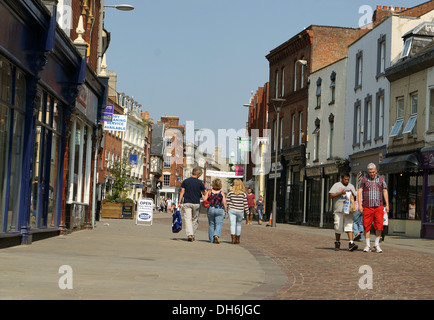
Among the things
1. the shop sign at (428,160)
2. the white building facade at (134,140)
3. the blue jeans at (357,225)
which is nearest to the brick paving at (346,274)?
the blue jeans at (357,225)

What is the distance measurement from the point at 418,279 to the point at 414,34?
78.8 feet

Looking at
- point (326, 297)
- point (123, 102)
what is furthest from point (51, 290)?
point (123, 102)

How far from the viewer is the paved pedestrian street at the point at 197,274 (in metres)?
8.56

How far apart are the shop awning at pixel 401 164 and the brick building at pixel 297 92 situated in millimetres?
15849

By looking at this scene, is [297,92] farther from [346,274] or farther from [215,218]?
[346,274]

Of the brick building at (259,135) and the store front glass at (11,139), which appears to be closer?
the store front glass at (11,139)

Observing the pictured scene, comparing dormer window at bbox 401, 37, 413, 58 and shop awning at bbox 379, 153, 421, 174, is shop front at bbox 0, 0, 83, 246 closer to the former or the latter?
shop awning at bbox 379, 153, 421, 174

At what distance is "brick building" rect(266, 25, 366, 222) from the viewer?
168 ft

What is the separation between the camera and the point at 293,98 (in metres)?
54.0

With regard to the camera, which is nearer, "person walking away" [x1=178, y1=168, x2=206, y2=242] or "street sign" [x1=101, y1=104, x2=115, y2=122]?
"person walking away" [x1=178, y1=168, x2=206, y2=242]

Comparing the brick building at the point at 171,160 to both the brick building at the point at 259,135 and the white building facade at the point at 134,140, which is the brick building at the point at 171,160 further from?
the brick building at the point at 259,135

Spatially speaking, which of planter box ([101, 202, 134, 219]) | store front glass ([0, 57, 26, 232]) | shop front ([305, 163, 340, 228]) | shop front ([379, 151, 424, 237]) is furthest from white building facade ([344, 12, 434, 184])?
store front glass ([0, 57, 26, 232])

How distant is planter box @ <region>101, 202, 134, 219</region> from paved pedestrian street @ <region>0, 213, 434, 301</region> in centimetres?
2511

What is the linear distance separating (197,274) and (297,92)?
42970 millimetres
